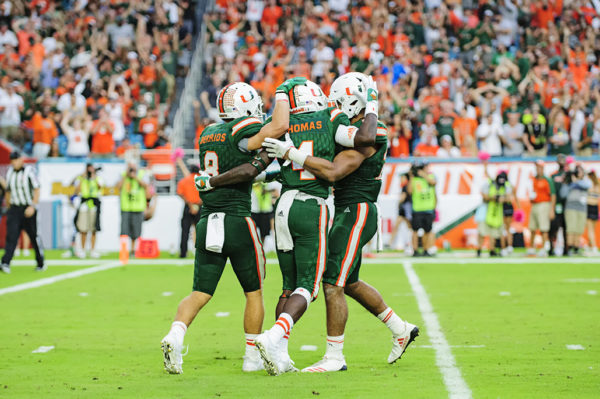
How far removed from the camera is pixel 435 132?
834 inches

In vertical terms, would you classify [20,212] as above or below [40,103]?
below

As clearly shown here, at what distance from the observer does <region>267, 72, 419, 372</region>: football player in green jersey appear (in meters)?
6.73

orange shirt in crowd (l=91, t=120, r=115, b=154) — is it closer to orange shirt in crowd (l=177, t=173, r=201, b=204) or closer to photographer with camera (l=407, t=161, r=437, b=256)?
orange shirt in crowd (l=177, t=173, r=201, b=204)

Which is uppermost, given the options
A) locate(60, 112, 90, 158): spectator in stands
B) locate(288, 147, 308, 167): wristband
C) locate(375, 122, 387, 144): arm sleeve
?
locate(375, 122, 387, 144): arm sleeve

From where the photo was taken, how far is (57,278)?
48.4 ft

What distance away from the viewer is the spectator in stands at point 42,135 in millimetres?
21781

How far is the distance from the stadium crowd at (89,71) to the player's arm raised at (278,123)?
14805mm

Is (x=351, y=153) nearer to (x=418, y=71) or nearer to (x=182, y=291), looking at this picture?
(x=182, y=291)

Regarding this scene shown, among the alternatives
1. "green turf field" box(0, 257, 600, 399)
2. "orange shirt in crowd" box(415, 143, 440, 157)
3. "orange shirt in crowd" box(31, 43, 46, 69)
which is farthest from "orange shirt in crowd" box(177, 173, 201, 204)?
"orange shirt in crowd" box(31, 43, 46, 69)

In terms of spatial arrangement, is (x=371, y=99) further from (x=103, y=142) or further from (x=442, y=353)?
(x=103, y=142)

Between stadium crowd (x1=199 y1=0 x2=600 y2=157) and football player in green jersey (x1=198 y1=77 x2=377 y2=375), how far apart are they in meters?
14.2

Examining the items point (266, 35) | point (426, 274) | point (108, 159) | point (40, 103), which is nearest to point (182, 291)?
point (426, 274)

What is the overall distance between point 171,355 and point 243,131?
1.68m

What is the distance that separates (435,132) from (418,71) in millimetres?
3035
